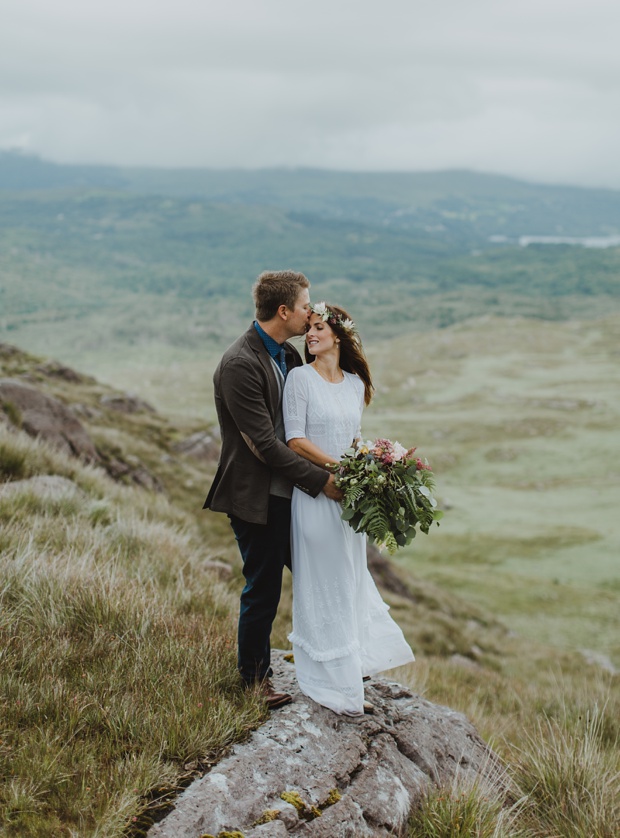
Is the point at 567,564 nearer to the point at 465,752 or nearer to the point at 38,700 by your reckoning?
the point at 465,752

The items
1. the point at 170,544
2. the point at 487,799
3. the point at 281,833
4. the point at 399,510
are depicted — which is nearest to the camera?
the point at 281,833

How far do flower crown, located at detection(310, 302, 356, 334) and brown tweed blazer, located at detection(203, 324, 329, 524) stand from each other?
0.46 metres

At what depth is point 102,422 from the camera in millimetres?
23094

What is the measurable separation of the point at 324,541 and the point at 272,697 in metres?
1.12

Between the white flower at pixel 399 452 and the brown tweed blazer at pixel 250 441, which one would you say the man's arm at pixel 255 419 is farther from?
the white flower at pixel 399 452

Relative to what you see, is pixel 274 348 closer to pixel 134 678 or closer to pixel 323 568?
pixel 323 568

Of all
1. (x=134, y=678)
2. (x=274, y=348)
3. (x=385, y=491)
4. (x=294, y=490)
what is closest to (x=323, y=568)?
(x=294, y=490)

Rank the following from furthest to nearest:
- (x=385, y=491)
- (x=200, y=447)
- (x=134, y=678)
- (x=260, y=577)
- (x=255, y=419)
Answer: (x=200, y=447)
(x=260, y=577)
(x=385, y=491)
(x=255, y=419)
(x=134, y=678)

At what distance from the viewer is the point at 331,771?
14.4ft

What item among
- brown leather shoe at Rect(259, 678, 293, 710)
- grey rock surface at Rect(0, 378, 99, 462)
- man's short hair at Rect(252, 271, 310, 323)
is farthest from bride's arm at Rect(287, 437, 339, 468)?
grey rock surface at Rect(0, 378, 99, 462)

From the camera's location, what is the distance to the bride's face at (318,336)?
5078 mm

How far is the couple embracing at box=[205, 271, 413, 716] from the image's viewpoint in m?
4.84

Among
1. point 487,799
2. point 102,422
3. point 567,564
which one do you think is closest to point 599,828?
point 487,799

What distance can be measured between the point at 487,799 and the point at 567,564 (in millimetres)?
29894
